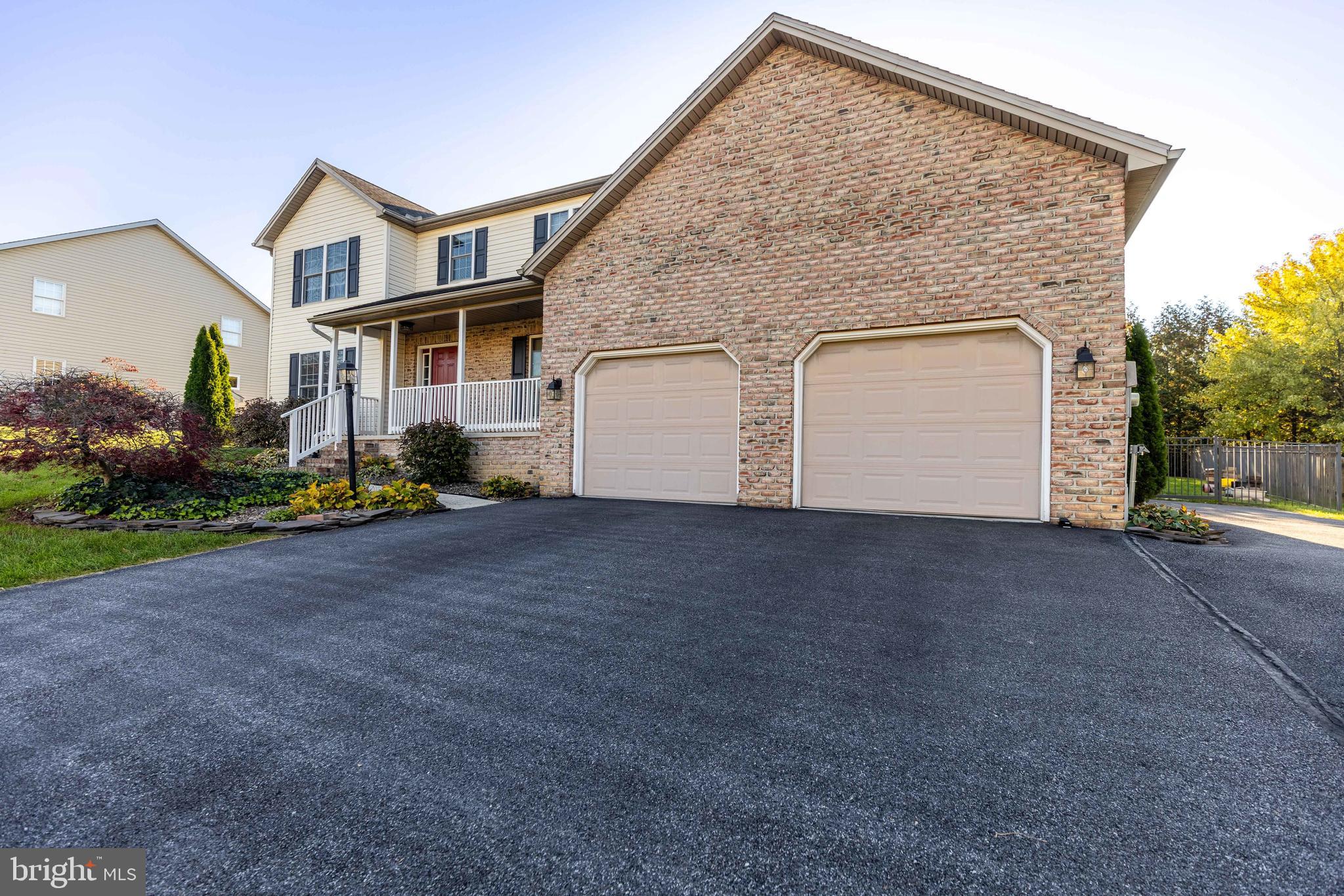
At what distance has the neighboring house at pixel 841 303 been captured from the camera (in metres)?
6.77

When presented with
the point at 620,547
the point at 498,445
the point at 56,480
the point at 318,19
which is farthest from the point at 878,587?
the point at 318,19

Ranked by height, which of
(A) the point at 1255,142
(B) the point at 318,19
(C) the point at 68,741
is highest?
(B) the point at 318,19

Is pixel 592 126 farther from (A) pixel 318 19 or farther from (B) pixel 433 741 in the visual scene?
(B) pixel 433 741

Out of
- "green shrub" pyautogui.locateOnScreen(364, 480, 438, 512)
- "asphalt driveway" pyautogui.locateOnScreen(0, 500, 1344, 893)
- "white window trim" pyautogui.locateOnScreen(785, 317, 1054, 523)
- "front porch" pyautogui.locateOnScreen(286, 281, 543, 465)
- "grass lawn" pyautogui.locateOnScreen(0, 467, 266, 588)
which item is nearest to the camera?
"asphalt driveway" pyautogui.locateOnScreen(0, 500, 1344, 893)

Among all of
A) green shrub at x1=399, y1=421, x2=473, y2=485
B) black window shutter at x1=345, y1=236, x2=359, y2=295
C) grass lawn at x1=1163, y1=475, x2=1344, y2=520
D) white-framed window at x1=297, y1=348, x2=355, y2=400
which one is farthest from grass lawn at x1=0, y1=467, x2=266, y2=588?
grass lawn at x1=1163, y1=475, x2=1344, y2=520

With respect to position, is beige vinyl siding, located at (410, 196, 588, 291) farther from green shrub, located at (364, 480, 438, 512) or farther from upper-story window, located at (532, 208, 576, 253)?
green shrub, located at (364, 480, 438, 512)

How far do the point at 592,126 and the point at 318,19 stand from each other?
6.02 metres

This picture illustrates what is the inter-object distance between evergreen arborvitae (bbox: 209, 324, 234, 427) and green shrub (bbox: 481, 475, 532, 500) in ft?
34.4

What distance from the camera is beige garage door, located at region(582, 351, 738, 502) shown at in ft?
28.8

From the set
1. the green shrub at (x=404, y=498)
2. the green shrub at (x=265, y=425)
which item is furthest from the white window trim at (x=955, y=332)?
the green shrub at (x=265, y=425)

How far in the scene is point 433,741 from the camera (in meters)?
2.38

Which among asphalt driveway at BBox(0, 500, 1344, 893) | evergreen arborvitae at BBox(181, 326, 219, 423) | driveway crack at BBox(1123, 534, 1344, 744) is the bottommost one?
asphalt driveway at BBox(0, 500, 1344, 893)

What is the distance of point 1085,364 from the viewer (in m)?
6.61

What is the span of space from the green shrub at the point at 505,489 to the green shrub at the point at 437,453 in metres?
1.02
